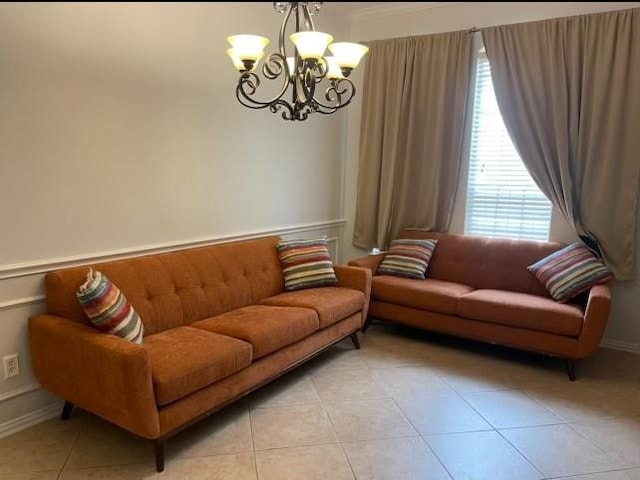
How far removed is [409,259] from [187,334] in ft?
6.98

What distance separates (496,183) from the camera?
4.22 metres

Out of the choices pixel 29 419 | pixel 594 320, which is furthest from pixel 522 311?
pixel 29 419

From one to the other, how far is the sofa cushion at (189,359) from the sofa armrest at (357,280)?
1322 mm

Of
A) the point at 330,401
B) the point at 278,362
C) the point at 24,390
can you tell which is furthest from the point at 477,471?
the point at 24,390

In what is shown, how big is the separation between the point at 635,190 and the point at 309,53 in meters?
2.72

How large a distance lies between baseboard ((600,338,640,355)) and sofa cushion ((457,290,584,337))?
81cm

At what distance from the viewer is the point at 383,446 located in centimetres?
242

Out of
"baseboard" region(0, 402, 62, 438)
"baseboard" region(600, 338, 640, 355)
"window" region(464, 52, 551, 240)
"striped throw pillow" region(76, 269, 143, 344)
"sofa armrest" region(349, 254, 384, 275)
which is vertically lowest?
"baseboard" region(600, 338, 640, 355)

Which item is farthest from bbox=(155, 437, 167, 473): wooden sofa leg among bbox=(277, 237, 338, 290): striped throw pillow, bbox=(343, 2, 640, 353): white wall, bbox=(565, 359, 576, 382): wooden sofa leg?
bbox=(343, 2, 640, 353): white wall

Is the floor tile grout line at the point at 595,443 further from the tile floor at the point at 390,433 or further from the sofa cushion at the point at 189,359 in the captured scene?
the sofa cushion at the point at 189,359

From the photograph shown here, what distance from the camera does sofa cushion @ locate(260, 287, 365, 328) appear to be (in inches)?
127

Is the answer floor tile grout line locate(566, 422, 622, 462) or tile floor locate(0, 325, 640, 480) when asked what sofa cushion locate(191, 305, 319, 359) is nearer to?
tile floor locate(0, 325, 640, 480)

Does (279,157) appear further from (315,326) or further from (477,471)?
(477,471)

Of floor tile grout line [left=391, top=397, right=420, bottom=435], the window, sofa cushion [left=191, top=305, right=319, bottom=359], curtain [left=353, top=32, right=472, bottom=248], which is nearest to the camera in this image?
floor tile grout line [left=391, top=397, right=420, bottom=435]
